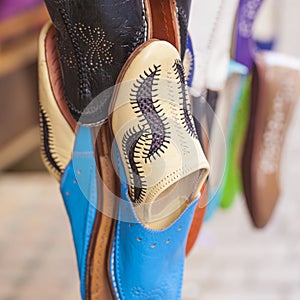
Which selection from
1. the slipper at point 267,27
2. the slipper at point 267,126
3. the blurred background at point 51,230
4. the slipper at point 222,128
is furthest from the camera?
the blurred background at point 51,230

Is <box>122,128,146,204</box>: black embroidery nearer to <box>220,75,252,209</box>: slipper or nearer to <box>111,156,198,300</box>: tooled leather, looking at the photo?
<box>111,156,198,300</box>: tooled leather

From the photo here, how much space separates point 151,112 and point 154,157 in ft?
0.11

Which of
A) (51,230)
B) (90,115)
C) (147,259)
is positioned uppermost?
(90,115)

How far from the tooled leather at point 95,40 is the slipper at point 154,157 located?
0.06 ft

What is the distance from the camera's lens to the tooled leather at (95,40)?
480 millimetres

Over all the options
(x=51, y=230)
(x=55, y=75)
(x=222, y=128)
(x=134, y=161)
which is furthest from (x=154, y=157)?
(x=51, y=230)

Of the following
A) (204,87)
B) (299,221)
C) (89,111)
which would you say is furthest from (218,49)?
(299,221)

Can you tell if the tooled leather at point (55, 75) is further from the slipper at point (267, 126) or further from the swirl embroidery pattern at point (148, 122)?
the slipper at point (267, 126)

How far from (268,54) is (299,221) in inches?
27.3

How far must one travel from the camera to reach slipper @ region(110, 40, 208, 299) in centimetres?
48

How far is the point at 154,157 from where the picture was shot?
49 centimetres

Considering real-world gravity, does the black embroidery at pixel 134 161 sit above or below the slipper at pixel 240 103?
above

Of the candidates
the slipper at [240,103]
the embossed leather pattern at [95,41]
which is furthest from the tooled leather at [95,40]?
the slipper at [240,103]

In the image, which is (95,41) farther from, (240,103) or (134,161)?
(240,103)
